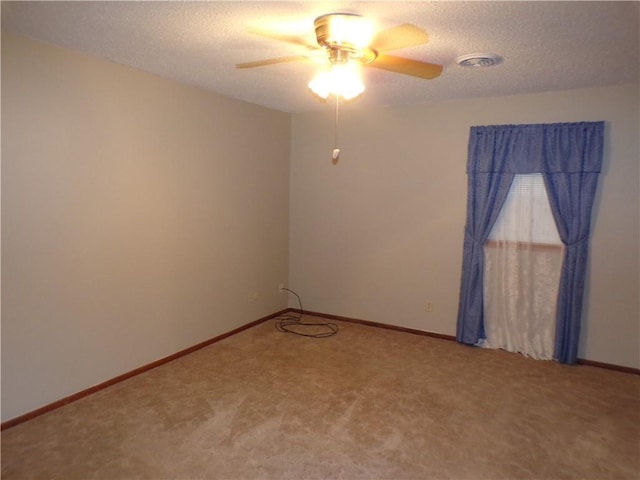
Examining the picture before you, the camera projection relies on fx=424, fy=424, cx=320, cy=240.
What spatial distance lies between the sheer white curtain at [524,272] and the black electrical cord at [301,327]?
5.16 ft

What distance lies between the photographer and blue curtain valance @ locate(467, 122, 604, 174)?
3.38 metres

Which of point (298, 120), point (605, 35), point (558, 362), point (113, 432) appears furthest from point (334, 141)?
point (113, 432)

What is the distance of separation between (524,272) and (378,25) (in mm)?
2586

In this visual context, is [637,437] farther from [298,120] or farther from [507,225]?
[298,120]

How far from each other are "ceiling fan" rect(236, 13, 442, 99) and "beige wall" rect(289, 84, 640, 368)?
5.77 ft

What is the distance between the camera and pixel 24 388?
2.58m

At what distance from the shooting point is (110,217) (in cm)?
299

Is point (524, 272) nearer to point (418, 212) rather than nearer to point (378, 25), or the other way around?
point (418, 212)

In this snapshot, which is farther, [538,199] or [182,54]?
[538,199]

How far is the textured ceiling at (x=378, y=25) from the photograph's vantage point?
2.00 meters

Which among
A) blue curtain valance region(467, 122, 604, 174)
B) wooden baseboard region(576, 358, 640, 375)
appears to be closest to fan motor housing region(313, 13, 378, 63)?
blue curtain valance region(467, 122, 604, 174)

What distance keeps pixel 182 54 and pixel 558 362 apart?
378 centimetres

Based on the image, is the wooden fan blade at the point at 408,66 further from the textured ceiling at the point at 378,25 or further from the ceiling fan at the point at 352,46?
the textured ceiling at the point at 378,25

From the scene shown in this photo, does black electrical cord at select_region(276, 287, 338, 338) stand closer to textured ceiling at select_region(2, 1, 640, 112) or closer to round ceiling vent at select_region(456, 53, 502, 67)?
textured ceiling at select_region(2, 1, 640, 112)
